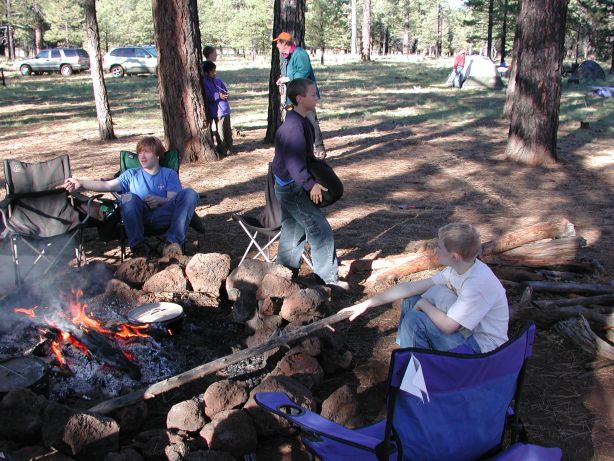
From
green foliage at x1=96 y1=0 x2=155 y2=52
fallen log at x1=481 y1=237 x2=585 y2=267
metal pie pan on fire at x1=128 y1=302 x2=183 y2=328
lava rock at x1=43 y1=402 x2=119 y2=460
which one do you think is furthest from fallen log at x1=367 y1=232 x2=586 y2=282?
green foliage at x1=96 y1=0 x2=155 y2=52

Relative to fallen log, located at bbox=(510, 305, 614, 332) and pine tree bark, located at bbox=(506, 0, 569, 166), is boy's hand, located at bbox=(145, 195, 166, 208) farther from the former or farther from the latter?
pine tree bark, located at bbox=(506, 0, 569, 166)

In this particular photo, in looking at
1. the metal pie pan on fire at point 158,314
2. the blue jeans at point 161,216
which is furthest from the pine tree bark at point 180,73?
the metal pie pan on fire at point 158,314

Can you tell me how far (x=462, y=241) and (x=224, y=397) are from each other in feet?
4.58

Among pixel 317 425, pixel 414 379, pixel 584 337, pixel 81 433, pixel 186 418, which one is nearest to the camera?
pixel 414 379

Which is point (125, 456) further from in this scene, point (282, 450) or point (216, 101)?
point (216, 101)

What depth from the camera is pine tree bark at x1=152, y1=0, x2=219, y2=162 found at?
29.1 feet

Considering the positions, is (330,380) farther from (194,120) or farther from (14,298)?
(194,120)

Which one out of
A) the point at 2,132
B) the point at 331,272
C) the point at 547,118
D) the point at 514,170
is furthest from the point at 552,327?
the point at 2,132

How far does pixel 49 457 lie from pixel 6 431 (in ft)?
1.02

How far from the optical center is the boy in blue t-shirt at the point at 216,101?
954cm

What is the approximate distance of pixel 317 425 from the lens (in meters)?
2.38

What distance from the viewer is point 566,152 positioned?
10.6 m

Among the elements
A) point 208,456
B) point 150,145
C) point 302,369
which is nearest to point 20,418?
point 208,456

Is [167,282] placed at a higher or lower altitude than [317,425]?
lower
